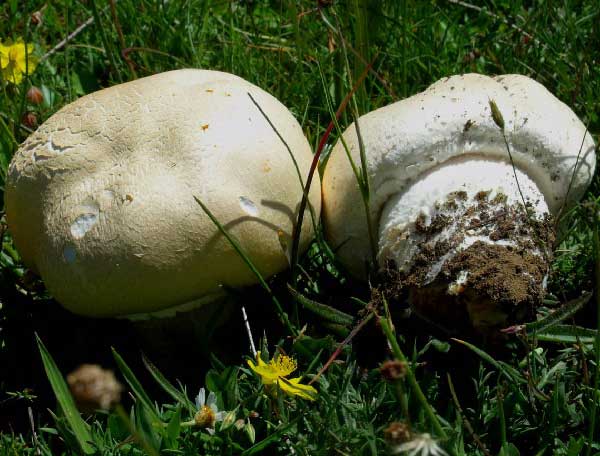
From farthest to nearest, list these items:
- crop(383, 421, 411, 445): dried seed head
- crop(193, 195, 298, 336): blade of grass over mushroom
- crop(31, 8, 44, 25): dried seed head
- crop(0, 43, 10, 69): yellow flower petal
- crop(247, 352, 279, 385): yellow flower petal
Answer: crop(31, 8, 44, 25): dried seed head, crop(0, 43, 10, 69): yellow flower petal, crop(193, 195, 298, 336): blade of grass over mushroom, crop(247, 352, 279, 385): yellow flower petal, crop(383, 421, 411, 445): dried seed head

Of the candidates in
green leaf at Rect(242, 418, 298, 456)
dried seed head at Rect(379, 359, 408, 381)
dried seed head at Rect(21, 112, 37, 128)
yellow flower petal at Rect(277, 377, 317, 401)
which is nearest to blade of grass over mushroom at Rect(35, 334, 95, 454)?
green leaf at Rect(242, 418, 298, 456)

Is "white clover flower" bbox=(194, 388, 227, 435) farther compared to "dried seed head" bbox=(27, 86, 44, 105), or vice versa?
"dried seed head" bbox=(27, 86, 44, 105)

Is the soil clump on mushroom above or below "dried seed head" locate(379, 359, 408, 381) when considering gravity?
below

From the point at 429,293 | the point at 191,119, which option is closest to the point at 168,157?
the point at 191,119

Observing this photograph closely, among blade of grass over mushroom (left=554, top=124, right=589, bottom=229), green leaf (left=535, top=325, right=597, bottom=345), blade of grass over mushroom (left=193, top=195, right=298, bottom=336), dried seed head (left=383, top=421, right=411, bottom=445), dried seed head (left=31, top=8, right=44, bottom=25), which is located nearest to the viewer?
dried seed head (left=383, top=421, right=411, bottom=445)

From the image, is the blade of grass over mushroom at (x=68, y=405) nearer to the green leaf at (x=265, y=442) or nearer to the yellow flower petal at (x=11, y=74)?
the green leaf at (x=265, y=442)

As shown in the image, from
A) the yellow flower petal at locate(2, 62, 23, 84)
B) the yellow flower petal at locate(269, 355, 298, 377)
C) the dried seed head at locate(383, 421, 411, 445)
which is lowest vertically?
the yellow flower petal at locate(269, 355, 298, 377)

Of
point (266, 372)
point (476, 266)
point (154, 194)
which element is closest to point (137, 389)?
point (266, 372)

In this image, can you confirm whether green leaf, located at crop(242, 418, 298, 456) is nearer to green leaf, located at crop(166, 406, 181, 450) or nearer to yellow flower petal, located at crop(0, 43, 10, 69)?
green leaf, located at crop(166, 406, 181, 450)
